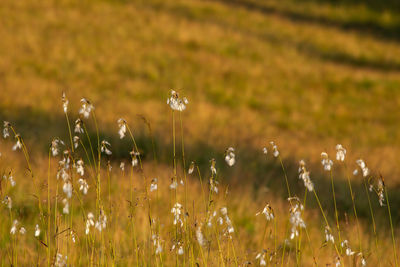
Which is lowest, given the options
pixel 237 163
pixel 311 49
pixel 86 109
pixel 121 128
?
pixel 121 128

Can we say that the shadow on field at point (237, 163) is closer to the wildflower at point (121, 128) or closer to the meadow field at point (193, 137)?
the meadow field at point (193, 137)

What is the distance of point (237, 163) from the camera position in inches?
301

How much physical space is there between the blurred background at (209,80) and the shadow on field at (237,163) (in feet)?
0.15

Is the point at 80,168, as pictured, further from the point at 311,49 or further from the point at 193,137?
the point at 311,49

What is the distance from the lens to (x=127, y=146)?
787cm

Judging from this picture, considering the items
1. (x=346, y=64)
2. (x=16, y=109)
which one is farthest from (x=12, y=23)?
(x=346, y=64)

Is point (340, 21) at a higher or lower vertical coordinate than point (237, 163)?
higher

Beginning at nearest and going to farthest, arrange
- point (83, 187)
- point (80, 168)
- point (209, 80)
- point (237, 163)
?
point (80, 168)
point (83, 187)
point (237, 163)
point (209, 80)

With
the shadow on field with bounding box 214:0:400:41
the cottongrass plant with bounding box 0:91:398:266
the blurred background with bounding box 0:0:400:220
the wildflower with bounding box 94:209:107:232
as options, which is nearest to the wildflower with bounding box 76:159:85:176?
the wildflower with bounding box 94:209:107:232

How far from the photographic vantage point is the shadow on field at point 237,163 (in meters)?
6.58

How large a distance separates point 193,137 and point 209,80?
7668 millimetres

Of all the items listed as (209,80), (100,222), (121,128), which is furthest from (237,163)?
(209,80)

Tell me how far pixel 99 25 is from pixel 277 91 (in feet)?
28.6

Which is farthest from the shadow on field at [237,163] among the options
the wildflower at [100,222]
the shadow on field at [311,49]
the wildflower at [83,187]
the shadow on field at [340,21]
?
the shadow on field at [340,21]
